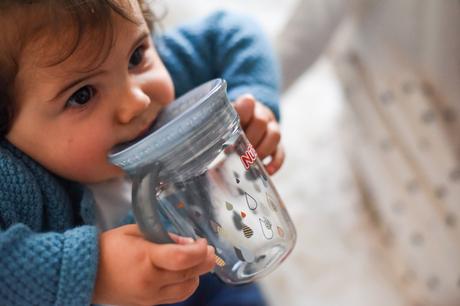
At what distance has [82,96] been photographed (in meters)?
0.52

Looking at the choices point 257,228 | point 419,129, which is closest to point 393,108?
point 419,129

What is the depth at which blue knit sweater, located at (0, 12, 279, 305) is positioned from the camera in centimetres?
46

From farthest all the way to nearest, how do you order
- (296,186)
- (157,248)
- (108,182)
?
(296,186) < (108,182) < (157,248)

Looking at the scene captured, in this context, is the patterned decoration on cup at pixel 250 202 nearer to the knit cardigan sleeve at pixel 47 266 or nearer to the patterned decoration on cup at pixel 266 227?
the patterned decoration on cup at pixel 266 227

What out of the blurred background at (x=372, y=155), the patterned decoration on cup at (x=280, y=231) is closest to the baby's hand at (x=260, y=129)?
the patterned decoration on cup at (x=280, y=231)

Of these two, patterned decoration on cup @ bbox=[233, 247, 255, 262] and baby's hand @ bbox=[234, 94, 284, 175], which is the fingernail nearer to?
patterned decoration on cup @ bbox=[233, 247, 255, 262]

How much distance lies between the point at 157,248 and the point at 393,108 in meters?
0.58

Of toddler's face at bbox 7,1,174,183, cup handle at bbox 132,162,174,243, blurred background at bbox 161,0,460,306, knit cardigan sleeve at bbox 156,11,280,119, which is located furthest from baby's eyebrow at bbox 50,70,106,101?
blurred background at bbox 161,0,460,306

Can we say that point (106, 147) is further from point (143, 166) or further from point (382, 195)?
point (382, 195)

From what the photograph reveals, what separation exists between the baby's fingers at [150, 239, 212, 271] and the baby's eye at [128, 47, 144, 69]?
187 millimetres

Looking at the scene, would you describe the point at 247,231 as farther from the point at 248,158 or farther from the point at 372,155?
the point at 372,155

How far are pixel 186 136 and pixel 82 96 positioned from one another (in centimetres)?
12

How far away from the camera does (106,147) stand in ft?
1.74

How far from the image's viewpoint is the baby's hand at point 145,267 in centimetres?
46
